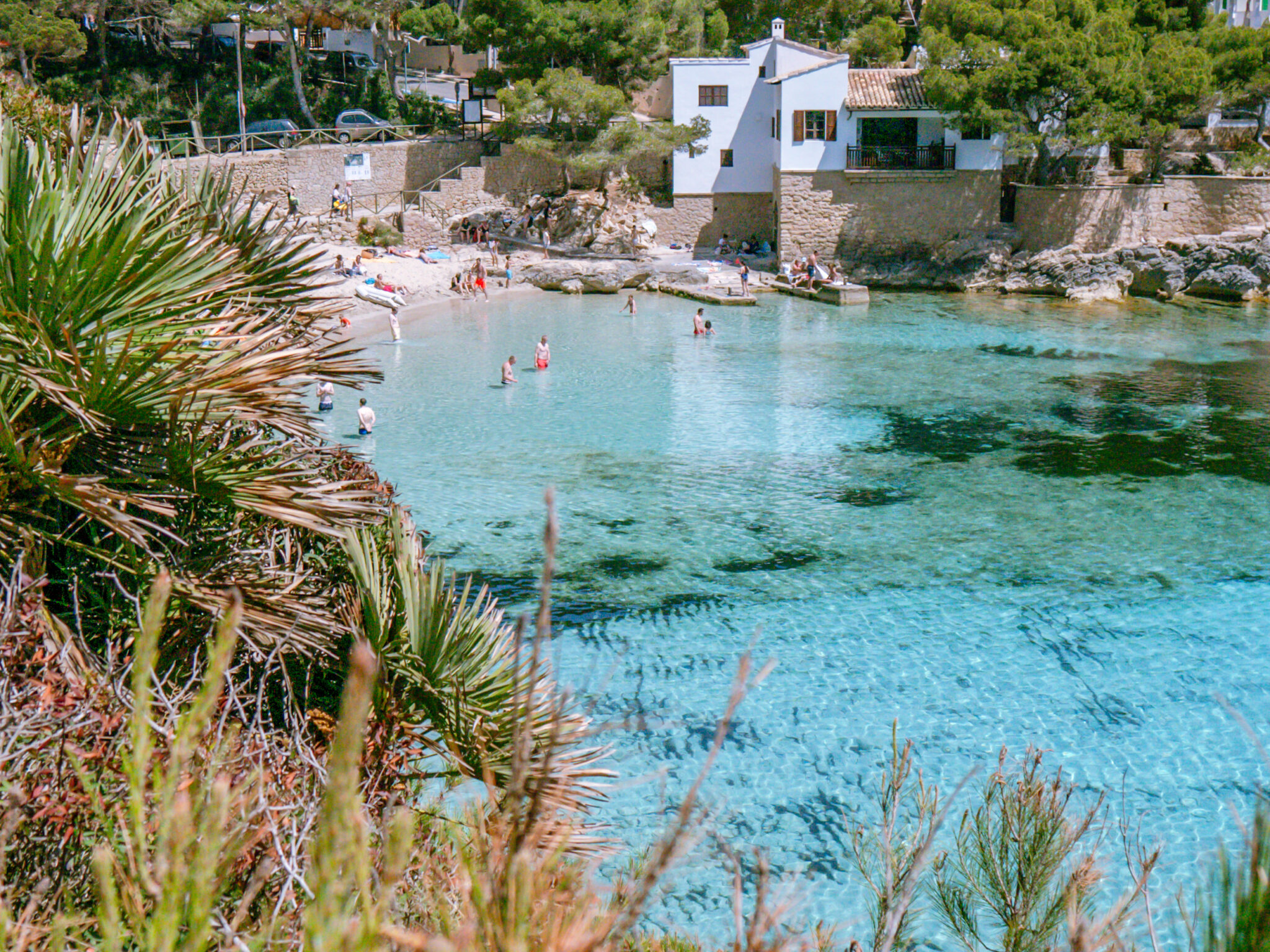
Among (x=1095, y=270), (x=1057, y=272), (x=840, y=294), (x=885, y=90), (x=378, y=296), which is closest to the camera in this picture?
(x=378, y=296)

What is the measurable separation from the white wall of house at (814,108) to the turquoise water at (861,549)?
42.3 ft

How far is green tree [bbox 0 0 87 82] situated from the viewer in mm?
41688

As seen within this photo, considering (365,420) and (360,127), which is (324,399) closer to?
(365,420)

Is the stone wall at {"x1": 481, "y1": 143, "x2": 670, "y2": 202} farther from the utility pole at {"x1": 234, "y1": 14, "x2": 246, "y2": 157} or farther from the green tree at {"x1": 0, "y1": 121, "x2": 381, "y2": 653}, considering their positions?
the green tree at {"x1": 0, "y1": 121, "x2": 381, "y2": 653}

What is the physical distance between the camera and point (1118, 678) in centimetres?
1321

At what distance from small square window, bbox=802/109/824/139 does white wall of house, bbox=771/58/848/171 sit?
15cm

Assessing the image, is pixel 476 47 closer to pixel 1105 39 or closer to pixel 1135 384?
pixel 1105 39

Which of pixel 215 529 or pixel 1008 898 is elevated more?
pixel 215 529

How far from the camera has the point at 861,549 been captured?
17156 millimetres

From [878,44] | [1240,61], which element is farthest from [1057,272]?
[878,44]

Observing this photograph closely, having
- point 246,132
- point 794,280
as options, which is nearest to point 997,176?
point 794,280

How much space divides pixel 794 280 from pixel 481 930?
3846 centimetres

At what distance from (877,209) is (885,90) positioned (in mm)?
4312

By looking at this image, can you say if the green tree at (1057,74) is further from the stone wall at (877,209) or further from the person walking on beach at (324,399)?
the person walking on beach at (324,399)
